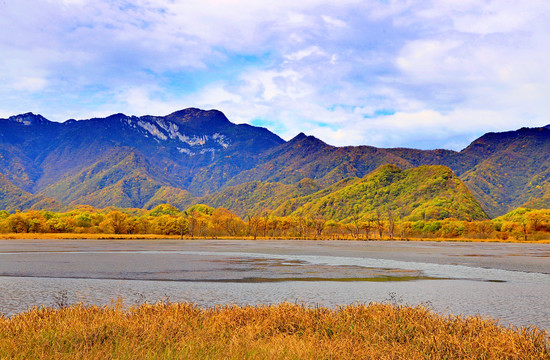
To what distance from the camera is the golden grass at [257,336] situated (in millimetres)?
10219

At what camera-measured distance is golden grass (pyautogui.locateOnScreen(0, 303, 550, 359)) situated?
10.2m

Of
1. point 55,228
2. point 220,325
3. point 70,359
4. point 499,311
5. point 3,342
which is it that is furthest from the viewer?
point 55,228

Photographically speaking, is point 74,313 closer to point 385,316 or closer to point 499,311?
point 385,316

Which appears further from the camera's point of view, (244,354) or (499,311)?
(499,311)

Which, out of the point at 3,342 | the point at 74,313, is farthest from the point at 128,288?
the point at 3,342

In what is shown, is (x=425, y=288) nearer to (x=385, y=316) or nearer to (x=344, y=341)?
(x=385, y=316)

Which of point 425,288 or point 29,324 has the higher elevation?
point 29,324

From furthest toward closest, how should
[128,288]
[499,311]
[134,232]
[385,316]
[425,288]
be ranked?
[134,232] → [425,288] → [128,288] → [499,311] → [385,316]

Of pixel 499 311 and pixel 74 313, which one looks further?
pixel 499 311

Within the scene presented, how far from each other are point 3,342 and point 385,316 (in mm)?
11097

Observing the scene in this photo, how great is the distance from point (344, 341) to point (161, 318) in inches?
226

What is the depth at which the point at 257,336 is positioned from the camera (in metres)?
12.7

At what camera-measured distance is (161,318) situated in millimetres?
13484

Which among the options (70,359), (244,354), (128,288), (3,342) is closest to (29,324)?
(3,342)
